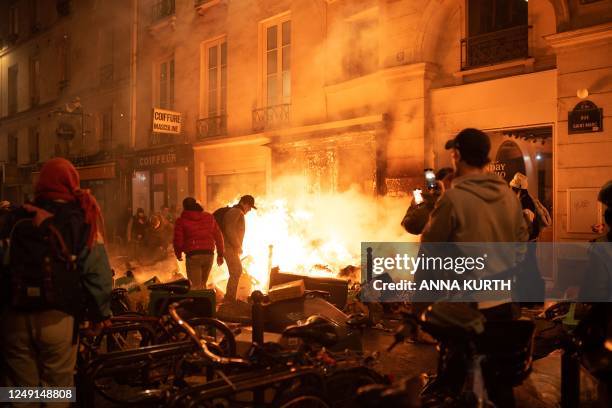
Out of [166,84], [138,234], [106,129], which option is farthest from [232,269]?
[106,129]

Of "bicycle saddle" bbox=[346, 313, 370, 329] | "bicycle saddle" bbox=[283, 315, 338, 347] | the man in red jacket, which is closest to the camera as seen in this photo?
"bicycle saddle" bbox=[283, 315, 338, 347]

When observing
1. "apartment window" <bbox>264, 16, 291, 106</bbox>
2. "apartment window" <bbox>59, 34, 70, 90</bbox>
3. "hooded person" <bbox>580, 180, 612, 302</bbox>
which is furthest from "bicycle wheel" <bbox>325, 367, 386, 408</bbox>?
"apartment window" <bbox>59, 34, 70, 90</bbox>

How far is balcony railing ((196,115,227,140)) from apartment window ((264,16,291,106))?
2.06 m

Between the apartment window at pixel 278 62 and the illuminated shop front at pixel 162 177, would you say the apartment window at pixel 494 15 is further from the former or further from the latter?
the illuminated shop front at pixel 162 177

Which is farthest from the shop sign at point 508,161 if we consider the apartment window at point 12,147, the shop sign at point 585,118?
the apartment window at point 12,147

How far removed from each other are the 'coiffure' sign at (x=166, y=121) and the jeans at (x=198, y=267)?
8846 mm

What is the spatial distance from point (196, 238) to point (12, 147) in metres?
26.3

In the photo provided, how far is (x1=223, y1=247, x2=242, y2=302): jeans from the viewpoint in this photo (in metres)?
9.16

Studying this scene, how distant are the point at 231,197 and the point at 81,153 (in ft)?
34.8

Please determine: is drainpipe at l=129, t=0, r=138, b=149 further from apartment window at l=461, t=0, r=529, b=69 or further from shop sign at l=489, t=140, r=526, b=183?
shop sign at l=489, t=140, r=526, b=183

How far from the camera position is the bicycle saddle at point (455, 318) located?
261 cm

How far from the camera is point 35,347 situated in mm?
3303

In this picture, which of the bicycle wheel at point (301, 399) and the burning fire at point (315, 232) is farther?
the burning fire at point (315, 232)

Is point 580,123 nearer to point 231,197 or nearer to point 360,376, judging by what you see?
point 360,376
